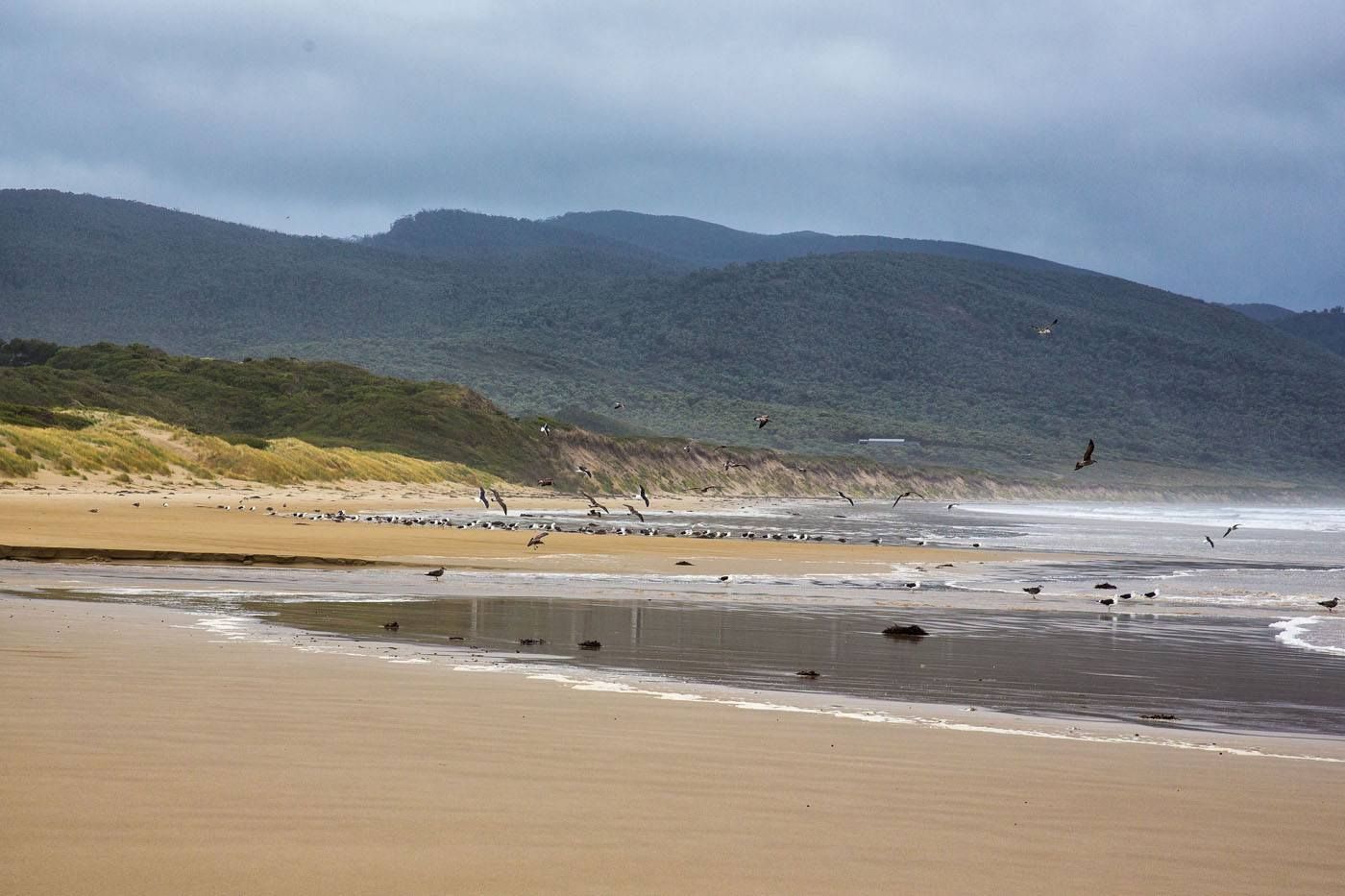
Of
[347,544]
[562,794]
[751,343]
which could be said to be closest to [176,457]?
[347,544]

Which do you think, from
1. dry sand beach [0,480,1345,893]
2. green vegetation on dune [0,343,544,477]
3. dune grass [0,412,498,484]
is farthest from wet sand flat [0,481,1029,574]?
green vegetation on dune [0,343,544,477]

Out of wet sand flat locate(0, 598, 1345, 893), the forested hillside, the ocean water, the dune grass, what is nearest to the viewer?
wet sand flat locate(0, 598, 1345, 893)

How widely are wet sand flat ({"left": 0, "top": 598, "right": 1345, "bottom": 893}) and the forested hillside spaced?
123580 millimetres

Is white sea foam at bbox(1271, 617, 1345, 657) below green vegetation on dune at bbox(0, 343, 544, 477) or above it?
below

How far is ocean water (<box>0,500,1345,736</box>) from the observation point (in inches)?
440

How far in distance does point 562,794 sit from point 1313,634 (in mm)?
13439

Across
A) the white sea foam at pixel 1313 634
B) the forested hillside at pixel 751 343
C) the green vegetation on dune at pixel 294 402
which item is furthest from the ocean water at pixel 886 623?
the forested hillside at pixel 751 343

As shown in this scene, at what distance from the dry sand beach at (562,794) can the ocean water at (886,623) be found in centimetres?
190

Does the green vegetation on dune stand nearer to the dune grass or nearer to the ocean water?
the dune grass

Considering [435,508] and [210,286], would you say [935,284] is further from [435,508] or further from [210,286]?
[435,508]

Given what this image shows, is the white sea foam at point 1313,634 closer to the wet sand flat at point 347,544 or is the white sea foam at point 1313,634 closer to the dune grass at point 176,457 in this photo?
the wet sand flat at point 347,544

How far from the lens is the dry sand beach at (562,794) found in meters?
4.98

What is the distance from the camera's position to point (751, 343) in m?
177

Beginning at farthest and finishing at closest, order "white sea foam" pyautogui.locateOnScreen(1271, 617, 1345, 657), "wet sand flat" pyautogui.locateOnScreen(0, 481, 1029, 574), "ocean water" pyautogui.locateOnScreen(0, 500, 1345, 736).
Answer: "wet sand flat" pyautogui.locateOnScreen(0, 481, 1029, 574)
"white sea foam" pyautogui.locateOnScreen(1271, 617, 1345, 657)
"ocean water" pyautogui.locateOnScreen(0, 500, 1345, 736)
